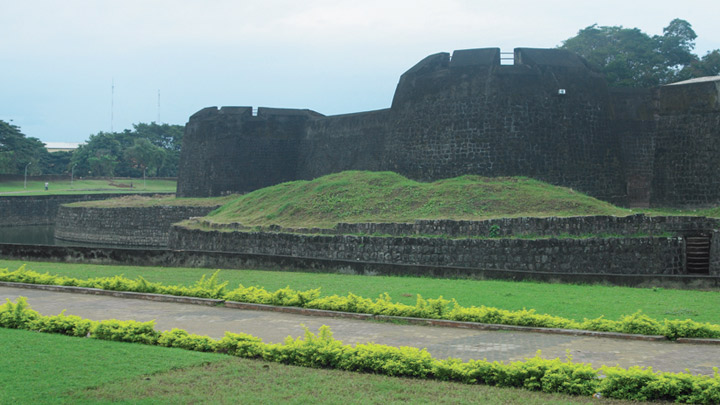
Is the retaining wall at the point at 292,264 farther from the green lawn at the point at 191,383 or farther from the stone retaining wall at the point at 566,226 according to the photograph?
the green lawn at the point at 191,383

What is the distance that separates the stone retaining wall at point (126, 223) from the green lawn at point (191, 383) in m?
27.4

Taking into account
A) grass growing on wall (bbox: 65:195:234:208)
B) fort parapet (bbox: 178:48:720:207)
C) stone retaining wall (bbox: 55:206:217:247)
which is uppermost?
fort parapet (bbox: 178:48:720:207)

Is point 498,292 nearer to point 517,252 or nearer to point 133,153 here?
point 517,252

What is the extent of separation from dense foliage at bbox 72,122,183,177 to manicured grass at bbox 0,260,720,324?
2225 inches

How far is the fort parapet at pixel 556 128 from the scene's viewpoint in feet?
73.7

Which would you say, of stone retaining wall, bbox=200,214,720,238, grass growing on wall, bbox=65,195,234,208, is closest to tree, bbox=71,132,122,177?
grass growing on wall, bbox=65,195,234,208

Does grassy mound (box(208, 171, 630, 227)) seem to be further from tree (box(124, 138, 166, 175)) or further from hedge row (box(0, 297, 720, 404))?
tree (box(124, 138, 166, 175))

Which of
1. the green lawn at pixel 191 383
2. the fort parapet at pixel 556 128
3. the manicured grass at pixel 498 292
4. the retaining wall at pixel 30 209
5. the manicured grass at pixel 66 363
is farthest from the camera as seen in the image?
the retaining wall at pixel 30 209

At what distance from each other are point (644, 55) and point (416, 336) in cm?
3404

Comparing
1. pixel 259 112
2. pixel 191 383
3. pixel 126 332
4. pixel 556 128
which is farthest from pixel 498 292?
pixel 259 112

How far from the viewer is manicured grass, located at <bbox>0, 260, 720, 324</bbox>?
9.98 metres

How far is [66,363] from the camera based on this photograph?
6.62 meters

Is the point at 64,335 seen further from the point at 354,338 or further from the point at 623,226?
the point at 623,226

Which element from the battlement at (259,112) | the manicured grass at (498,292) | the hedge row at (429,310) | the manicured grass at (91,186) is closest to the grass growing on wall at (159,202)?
the battlement at (259,112)
